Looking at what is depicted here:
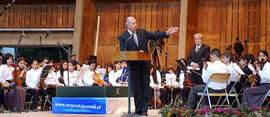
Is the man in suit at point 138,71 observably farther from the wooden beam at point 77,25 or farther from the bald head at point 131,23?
the wooden beam at point 77,25

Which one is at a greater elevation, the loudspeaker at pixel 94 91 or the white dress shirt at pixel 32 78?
the white dress shirt at pixel 32 78

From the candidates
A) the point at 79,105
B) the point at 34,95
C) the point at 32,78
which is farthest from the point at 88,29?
the point at 79,105

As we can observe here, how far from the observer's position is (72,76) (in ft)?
33.5

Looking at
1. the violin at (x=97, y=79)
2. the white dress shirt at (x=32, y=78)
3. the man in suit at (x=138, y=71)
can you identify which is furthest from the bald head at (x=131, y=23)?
the white dress shirt at (x=32, y=78)

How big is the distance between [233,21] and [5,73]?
380 inches

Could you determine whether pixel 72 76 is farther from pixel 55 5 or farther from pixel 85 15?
pixel 55 5

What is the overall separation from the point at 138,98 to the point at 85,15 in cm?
1032

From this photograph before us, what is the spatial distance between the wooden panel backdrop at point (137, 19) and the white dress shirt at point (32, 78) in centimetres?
669

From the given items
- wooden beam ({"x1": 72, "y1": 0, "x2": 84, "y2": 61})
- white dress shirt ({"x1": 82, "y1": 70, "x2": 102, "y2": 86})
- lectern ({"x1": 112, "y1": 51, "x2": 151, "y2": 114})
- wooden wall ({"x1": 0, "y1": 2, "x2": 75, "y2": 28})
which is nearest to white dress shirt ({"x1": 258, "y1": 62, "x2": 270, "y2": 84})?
lectern ({"x1": 112, "y1": 51, "x2": 151, "y2": 114})

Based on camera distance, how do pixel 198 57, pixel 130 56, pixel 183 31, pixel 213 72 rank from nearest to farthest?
pixel 130 56
pixel 213 72
pixel 198 57
pixel 183 31

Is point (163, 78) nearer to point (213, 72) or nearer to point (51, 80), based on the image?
point (51, 80)

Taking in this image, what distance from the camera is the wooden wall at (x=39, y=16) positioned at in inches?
667

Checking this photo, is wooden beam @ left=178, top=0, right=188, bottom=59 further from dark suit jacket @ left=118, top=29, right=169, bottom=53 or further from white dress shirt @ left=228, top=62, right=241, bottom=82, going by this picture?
dark suit jacket @ left=118, top=29, right=169, bottom=53

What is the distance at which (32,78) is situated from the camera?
32.1ft
